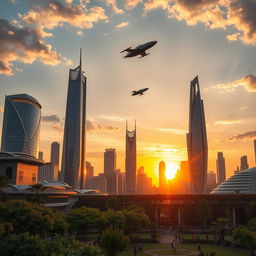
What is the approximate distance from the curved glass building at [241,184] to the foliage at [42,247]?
14215cm

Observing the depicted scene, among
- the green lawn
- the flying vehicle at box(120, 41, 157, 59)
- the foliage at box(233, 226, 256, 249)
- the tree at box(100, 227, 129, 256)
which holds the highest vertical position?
the flying vehicle at box(120, 41, 157, 59)

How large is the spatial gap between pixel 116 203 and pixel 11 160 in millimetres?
36880

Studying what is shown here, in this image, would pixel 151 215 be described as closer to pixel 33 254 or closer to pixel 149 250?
pixel 149 250

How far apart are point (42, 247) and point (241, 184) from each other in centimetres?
15286

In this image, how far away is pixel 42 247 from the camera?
20.9m

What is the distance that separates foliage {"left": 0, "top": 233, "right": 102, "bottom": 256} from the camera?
1989 cm

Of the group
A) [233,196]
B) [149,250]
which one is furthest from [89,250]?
[233,196]

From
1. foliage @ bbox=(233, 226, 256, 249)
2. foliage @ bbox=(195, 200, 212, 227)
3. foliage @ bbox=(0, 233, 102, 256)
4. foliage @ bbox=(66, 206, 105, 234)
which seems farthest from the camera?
foliage @ bbox=(195, 200, 212, 227)

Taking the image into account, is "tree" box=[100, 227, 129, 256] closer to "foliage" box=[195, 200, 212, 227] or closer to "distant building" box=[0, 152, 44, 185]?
"foliage" box=[195, 200, 212, 227]

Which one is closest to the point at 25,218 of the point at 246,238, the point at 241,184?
the point at 246,238

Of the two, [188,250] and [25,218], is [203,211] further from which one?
[25,218]

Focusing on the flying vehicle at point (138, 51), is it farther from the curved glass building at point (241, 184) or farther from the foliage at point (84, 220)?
the curved glass building at point (241, 184)

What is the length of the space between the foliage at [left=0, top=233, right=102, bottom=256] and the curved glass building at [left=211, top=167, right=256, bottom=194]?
14215 cm

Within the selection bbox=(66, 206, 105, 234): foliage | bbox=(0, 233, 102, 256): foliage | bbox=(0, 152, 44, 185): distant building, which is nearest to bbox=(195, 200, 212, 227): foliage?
bbox=(66, 206, 105, 234): foliage
